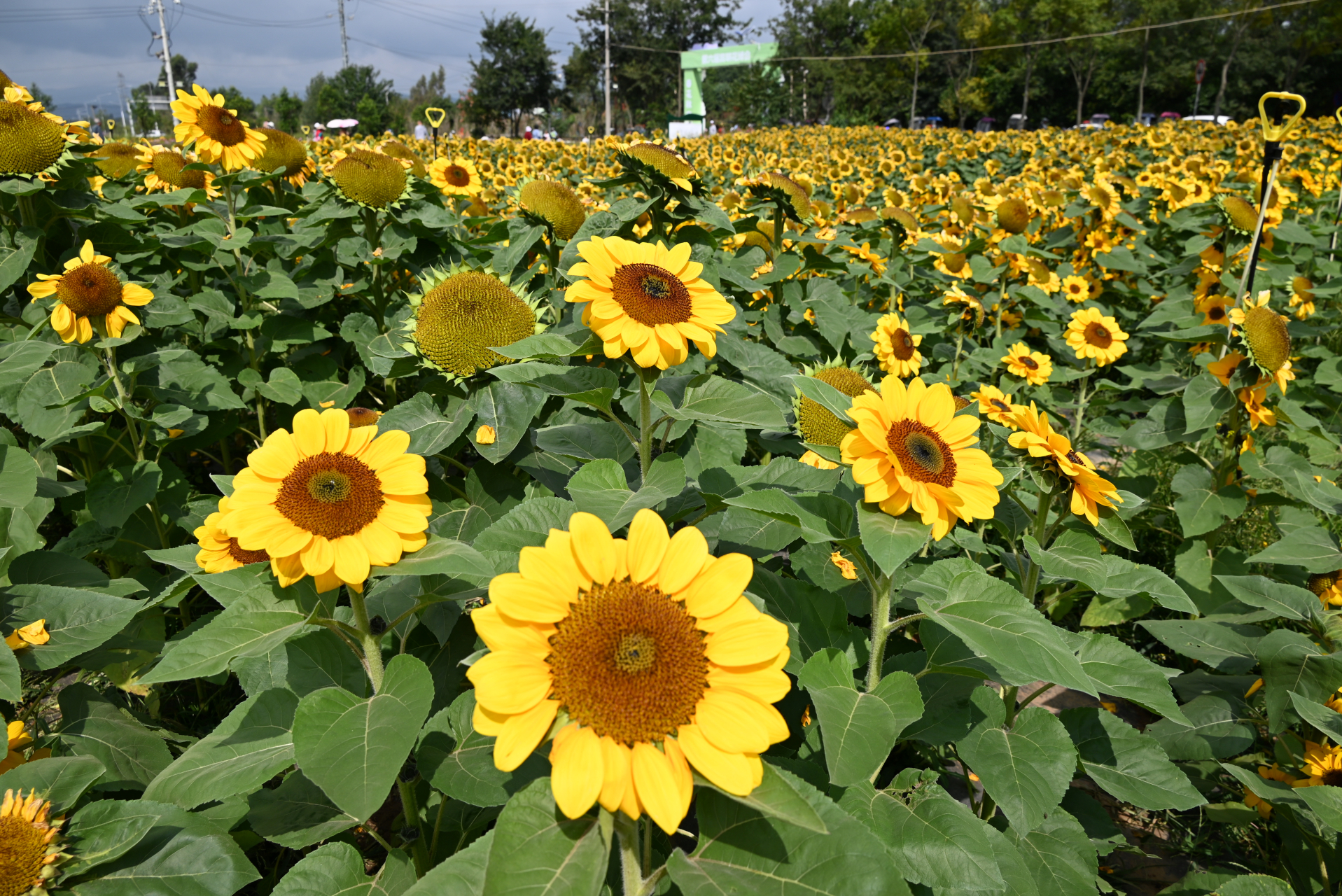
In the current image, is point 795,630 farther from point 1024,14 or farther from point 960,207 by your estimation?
point 1024,14

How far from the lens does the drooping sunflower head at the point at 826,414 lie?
7.76ft

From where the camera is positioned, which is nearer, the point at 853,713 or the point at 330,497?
the point at 330,497

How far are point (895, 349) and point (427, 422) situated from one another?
2.83m

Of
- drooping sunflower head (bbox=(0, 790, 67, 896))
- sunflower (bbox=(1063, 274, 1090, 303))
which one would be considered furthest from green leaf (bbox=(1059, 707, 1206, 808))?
sunflower (bbox=(1063, 274, 1090, 303))

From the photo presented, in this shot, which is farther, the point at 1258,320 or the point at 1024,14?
the point at 1024,14

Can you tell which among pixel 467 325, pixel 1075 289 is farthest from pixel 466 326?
pixel 1075 289

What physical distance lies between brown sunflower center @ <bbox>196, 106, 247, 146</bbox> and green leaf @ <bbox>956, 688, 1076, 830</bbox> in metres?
4.26

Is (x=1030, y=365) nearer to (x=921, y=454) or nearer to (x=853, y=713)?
(x=921, y=454)

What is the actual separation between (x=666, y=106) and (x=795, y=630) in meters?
76.2

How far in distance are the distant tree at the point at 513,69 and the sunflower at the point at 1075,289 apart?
5902cm

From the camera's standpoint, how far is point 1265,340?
10.7 ft

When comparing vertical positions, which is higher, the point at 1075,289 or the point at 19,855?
the point at 1075,289

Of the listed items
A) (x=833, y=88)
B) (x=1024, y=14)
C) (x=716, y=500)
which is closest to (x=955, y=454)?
(x=716, y=500)

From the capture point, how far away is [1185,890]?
2.18 metres
